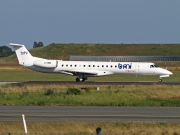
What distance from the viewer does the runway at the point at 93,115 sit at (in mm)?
20922

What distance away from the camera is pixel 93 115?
22547mm

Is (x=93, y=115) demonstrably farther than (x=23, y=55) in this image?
No

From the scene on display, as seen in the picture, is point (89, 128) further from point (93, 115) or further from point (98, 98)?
point (98, 98)

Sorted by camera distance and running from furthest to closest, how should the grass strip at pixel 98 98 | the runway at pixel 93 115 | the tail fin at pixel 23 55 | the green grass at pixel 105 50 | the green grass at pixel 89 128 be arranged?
the green grass at pixel 105 50 < the tail fin at pixel 23 55 < the grass strip at pixel 98 98 < the runway at pixel 93 115 < the green grass at pixel 89 128

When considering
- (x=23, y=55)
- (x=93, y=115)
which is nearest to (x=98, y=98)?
(x=93, y=115)

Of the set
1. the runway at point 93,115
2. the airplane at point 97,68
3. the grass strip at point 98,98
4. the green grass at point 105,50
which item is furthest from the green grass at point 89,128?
the green grass at point 105,50

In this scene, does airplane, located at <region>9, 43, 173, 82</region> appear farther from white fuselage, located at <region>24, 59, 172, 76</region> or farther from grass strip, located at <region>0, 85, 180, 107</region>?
grass strip, located at <region>0, 85, 180, 107</region>

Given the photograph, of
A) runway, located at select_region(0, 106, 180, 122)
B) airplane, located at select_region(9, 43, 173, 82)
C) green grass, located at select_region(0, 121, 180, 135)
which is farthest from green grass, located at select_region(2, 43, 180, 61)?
green grass, located at select_region(0, 121, 180, 135)

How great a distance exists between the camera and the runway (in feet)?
68.6

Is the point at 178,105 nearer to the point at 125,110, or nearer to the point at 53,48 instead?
the point at 125,110

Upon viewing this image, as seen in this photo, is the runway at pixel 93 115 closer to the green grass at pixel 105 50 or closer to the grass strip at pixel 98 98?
the grass strip at pixel 98 98

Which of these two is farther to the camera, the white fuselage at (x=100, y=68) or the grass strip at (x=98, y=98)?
the white fuselage at (x=100, y=68)

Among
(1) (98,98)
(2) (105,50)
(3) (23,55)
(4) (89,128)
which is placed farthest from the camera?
(2) (105,50)

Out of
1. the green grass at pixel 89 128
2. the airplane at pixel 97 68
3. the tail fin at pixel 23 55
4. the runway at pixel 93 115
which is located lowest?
the runway at pixel 93 115
